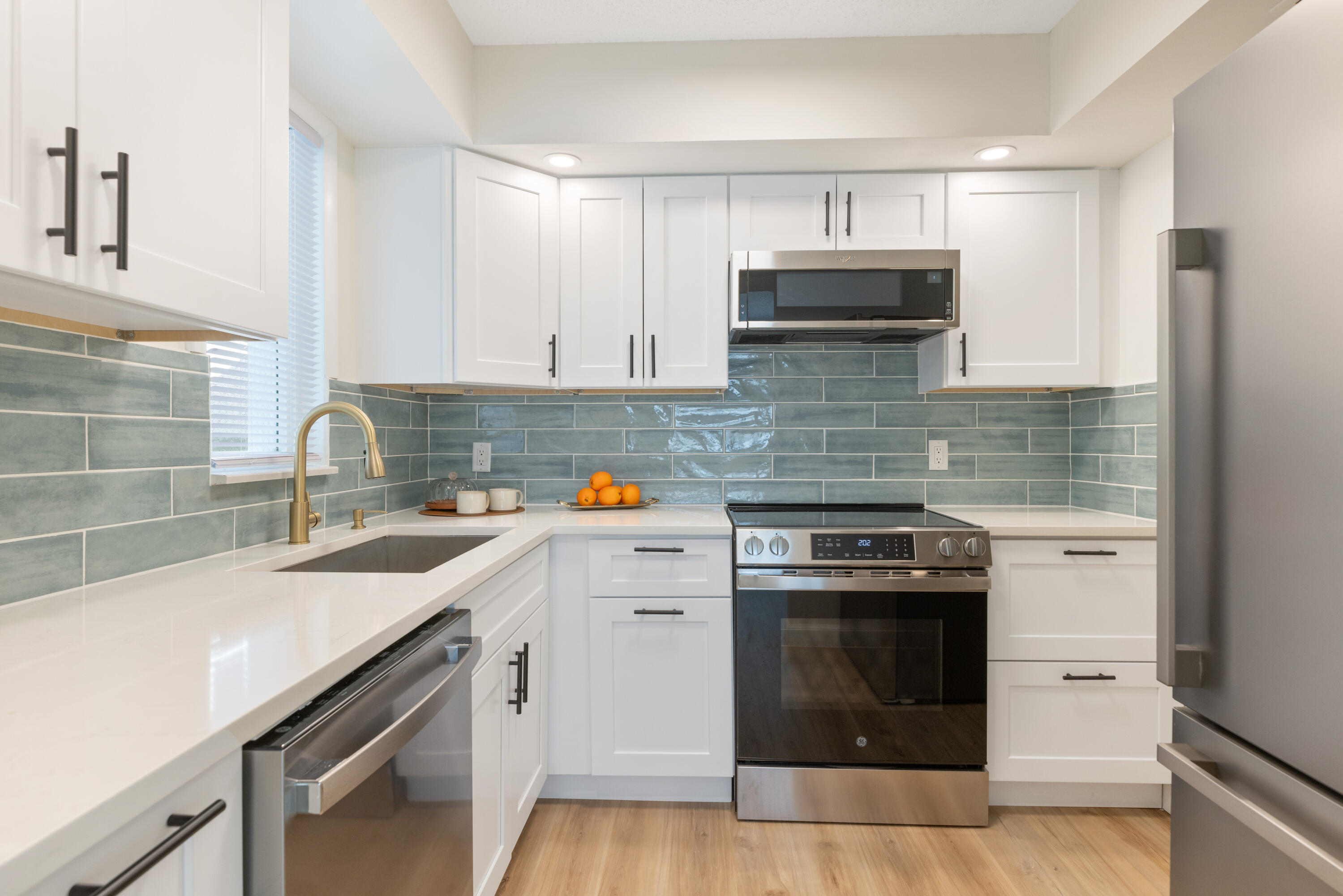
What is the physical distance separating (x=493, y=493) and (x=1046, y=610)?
1.90 m

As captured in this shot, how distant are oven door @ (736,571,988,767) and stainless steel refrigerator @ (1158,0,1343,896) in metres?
1.09

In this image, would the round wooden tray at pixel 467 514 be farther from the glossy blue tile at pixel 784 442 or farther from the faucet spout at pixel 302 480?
the glossy blue tile at pixel 784 442

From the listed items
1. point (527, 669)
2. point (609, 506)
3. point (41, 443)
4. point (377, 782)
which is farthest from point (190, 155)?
point (609, 506)

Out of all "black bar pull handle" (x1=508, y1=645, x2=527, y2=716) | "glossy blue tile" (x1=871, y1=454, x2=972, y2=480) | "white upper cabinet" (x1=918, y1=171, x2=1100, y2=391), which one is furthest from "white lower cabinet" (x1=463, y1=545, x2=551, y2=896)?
"white upper cabinet" (x1=918, y1=171, x2=1100, y2=391)

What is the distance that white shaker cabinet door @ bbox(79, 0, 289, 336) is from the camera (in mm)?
854

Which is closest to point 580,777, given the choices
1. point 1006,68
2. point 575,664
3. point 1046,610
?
point 575,664

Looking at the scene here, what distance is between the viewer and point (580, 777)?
86.5 inches

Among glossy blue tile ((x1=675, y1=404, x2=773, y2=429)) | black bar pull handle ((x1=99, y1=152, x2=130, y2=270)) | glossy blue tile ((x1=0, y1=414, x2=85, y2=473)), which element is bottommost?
glossy blue tile ((x1=0, y1=414, x2=85, y2=473))

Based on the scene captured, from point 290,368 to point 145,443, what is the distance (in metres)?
0.59

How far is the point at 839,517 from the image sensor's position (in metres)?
2.37

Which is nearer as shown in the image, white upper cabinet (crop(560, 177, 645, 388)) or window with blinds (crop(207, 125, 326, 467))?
window with blinds (crop(207, 125, 326, 467))

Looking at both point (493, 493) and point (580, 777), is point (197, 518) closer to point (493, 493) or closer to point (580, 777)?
point (493, 493)

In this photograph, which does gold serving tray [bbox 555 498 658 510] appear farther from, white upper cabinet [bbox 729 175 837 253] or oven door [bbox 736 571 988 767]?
white upper cabinet [bbox 729 175 837 253]

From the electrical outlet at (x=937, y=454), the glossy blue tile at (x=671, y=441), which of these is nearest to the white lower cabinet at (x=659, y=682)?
the glossy blue tile at (x=671, y=441)
